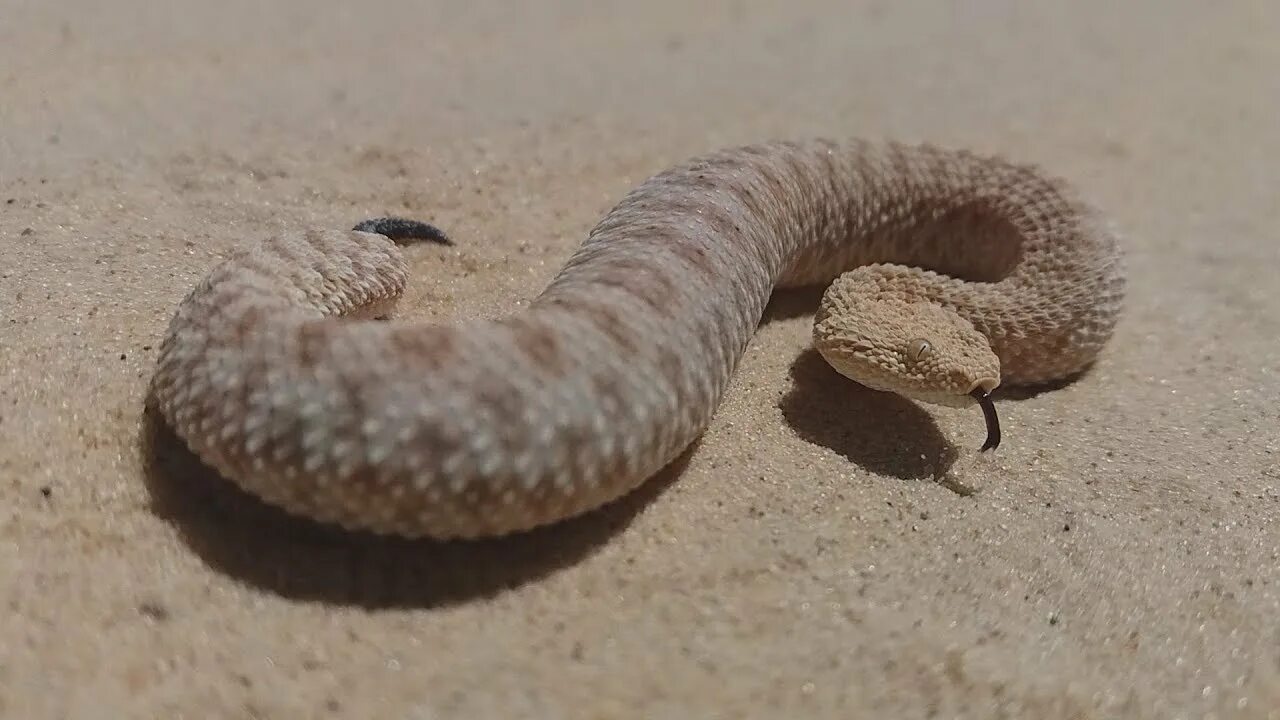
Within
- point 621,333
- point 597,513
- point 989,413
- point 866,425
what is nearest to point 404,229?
point 621,333

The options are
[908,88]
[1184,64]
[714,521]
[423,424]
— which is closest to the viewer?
[423,424]

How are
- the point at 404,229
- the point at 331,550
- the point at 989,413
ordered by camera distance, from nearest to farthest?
the point at 331,550 < the point at 989,413 < the point at 404,229

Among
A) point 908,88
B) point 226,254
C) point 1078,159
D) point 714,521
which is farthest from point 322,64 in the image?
point 1078,159

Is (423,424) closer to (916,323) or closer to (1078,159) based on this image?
(916,323)

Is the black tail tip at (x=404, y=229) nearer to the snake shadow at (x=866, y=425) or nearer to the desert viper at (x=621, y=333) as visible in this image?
the desert viper at (x=621, y=333)

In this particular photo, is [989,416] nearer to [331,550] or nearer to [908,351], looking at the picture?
[908,351]

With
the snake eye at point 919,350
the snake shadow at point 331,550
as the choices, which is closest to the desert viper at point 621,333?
the snake eye at point 919,350
